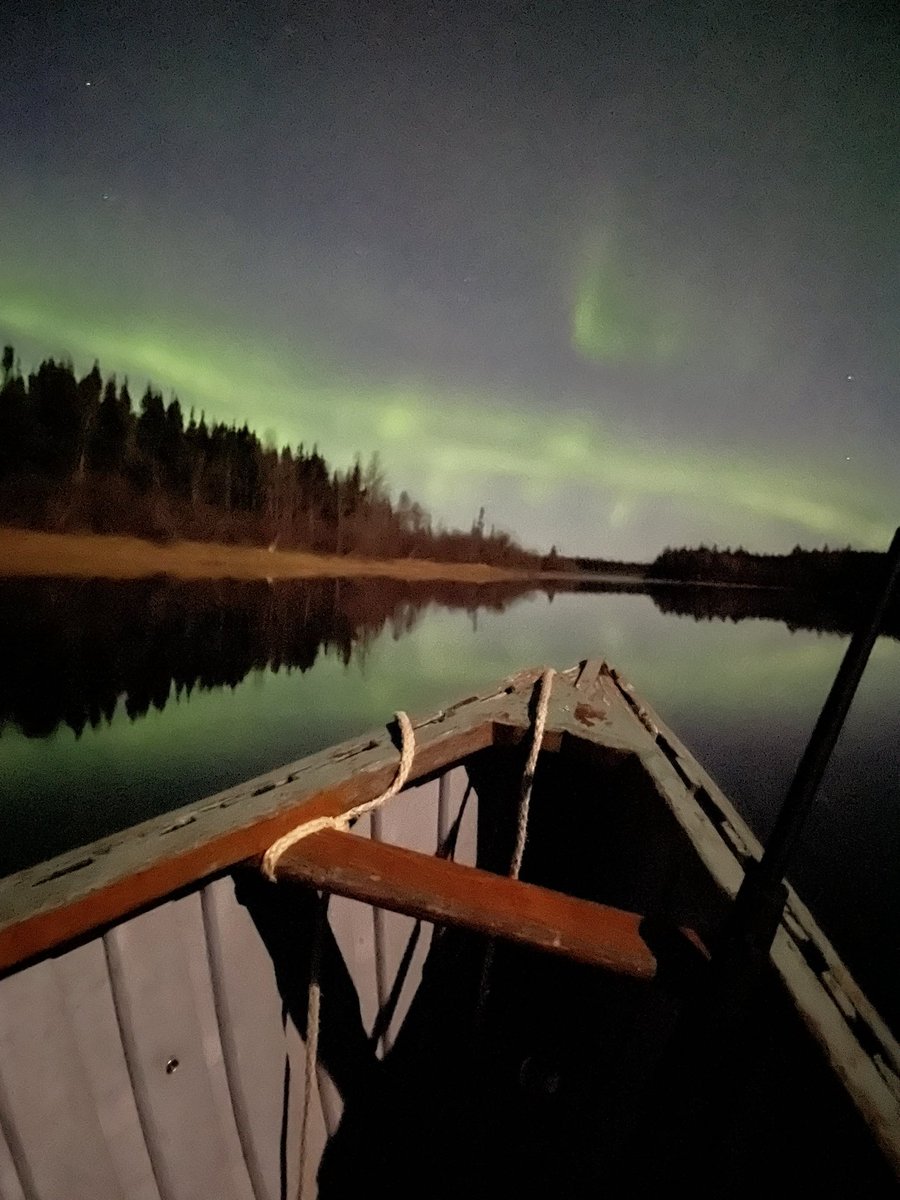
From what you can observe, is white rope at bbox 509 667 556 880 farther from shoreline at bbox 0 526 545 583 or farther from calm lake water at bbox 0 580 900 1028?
shoreline at bbox 0 526 545 583

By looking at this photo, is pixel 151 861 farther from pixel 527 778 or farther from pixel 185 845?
pixel 527 778

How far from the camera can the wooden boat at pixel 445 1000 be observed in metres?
0.55

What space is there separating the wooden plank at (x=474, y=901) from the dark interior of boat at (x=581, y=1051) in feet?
0.09

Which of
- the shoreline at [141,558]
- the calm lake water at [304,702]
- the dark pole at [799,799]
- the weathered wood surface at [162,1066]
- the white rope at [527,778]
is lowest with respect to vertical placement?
the calm lake water at [304,702]

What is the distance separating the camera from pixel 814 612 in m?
21.7

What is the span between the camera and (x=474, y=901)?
2.04 feet

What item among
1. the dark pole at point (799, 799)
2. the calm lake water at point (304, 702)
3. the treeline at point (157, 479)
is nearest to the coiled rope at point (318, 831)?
the calm lake water at point (304, 702)

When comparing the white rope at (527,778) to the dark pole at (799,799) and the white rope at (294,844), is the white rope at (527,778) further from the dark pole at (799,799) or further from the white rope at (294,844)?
the dark pole at (799,799)

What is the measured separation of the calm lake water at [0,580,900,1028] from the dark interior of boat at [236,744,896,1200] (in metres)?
0.40

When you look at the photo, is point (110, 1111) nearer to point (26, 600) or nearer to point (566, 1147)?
point (566, 1147)

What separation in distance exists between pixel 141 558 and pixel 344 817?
23.7ft

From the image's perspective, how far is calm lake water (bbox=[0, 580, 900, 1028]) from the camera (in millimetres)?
4715

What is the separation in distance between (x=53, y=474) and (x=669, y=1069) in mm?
6097

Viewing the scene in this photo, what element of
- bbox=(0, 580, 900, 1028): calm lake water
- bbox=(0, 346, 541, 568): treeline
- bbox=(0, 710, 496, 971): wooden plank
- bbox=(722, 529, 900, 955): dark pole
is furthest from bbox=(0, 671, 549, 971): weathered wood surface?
bbox=(0, 346, 541, 568): treeline
